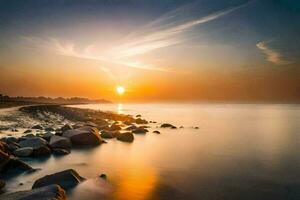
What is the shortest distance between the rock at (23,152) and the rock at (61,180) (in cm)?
668

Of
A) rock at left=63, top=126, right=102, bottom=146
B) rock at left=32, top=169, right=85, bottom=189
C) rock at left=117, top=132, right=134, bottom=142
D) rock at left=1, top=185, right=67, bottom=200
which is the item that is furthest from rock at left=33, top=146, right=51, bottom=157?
rock at left=117, top=132, right=134, bottom=142

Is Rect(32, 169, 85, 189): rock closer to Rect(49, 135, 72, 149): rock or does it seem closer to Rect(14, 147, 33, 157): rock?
Rect(14, 147, 33, 157): rock

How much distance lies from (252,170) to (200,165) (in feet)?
10.0

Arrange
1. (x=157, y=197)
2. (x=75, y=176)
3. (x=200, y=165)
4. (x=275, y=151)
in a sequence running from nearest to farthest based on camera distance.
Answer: (x=157, y=197), (x=75, y=176), (x=200, y=165), (x=275, y=151)

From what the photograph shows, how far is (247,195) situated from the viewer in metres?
10.9

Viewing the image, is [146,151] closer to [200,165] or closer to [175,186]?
[200,165]

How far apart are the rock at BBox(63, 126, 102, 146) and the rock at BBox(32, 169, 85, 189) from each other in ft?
35.1

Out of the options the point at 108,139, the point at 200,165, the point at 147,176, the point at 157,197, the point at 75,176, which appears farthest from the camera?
the point at 108,139

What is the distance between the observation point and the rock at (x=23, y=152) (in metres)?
16.5

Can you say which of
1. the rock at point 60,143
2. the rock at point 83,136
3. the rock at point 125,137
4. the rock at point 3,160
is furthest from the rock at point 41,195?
the rock at point 125,137

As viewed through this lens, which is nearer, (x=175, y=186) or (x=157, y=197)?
(x=157, y=197)

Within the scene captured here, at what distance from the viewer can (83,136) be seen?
22.1 metres

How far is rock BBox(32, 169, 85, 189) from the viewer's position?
415 inches

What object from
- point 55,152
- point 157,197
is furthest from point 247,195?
point 55,152
